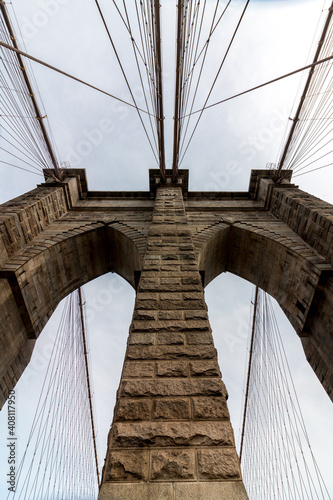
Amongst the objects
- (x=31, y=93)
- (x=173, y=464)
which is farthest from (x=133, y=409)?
(x=31, y=93)

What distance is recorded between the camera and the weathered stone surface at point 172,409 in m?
1.98

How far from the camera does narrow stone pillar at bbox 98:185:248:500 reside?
1.58 meters

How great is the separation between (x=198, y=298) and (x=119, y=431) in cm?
181

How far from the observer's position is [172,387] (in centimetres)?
220

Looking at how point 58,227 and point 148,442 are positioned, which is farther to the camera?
point 58,227

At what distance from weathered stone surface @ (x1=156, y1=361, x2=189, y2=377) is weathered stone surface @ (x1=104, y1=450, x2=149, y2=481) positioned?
639 millimetres

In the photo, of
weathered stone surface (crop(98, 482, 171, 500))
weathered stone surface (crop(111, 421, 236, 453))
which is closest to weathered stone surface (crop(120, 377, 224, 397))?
weathered stone surface (crop(111, 421, 236, 453))

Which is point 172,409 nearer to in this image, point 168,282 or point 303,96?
point 168,282

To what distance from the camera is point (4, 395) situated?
17.6ft

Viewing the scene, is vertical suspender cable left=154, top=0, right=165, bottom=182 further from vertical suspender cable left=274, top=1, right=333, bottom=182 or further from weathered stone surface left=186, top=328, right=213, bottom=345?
weathered stone surface left=186, top=328, right=213, bottom=345

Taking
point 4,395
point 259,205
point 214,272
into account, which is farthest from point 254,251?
point 4,395

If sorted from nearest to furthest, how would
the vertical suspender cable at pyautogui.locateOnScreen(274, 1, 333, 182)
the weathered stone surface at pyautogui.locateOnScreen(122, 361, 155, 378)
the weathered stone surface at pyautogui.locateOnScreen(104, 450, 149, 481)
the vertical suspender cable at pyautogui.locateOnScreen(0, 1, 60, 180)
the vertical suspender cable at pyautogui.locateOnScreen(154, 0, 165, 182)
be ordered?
1. the weathered stone surface at pyautogui.locateOnScreen(104, 450, 149, 481)
2. the weathered stone surface at pyautogui.locateOnScreen(122, 361, 155, 378)
3. the vertical suspender cable at pyautogui.locateOnScreen(154, 0, 165, 182)
4. the vertical suspender cable at pyautogui.locateOnScreen(0, 1, 60, 180)
5. the vertical suspender cable at pyautogui.locateOnScreen(274, 1, 333, 182)

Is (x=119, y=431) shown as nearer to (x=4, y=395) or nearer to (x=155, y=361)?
(x=155, y=361)

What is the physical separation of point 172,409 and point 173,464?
373 millimetres
